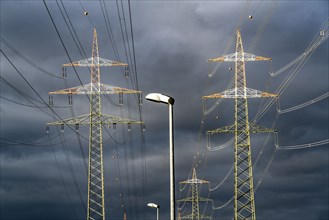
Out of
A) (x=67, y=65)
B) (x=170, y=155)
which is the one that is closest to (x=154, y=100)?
(x=170, y=155)

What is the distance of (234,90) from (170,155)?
4190 cm

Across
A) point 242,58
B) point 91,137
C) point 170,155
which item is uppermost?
point 242,58

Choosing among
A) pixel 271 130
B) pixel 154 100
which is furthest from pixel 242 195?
pixel 154 100

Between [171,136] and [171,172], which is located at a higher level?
[171,136]

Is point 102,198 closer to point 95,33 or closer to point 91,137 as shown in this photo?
point 91,137

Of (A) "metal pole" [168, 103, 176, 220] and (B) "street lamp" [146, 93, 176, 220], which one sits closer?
(A) "metal pole" [168, 103, 176, 220]

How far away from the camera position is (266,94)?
220 ft

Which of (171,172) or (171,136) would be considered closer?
(171,172)

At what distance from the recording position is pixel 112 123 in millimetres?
66875

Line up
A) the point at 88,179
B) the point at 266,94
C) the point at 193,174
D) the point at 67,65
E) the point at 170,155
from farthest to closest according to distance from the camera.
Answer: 1. the point at 193,174
2. the point at 67,65
3. the point at 266,94
4. the point at 88,179
5. the point at 170,155

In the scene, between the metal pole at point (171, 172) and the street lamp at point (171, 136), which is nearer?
the metal pole at point (171, 172)

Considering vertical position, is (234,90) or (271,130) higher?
(234,90)

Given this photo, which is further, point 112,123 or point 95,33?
point 95,33

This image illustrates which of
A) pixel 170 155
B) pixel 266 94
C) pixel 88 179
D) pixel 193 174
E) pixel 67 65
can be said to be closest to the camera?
pixel 170 155
